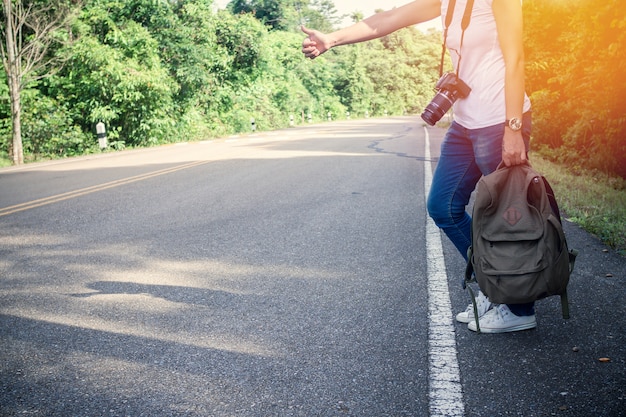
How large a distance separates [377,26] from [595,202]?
4512 mm

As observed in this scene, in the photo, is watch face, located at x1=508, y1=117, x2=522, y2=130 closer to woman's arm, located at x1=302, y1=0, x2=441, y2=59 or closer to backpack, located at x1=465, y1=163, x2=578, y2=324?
backpack, located at x1=465, y1=163, x2=578, y2=324

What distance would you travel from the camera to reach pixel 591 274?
13.1ft

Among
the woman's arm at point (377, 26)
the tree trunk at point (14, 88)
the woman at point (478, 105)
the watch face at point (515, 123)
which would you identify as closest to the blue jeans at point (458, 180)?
the woman at point (478, 105)

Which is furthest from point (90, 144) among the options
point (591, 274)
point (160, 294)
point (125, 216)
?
point (591, 274)

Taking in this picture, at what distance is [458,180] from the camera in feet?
10.4

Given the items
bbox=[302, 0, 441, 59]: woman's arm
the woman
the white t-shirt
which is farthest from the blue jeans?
bbox=[302, 0, 441, 59]: woman's arm

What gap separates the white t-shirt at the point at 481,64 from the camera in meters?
2.82

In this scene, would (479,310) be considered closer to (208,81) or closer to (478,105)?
(478,105)

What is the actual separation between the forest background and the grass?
4 cm

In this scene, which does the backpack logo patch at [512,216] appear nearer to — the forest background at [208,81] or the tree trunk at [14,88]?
the forest background at [208,81]

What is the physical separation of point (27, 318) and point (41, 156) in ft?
50.8

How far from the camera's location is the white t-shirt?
2818 millimetres

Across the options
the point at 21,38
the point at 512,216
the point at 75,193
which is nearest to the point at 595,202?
the point at 512,216

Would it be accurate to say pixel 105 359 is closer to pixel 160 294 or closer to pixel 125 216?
pixel 160 294
